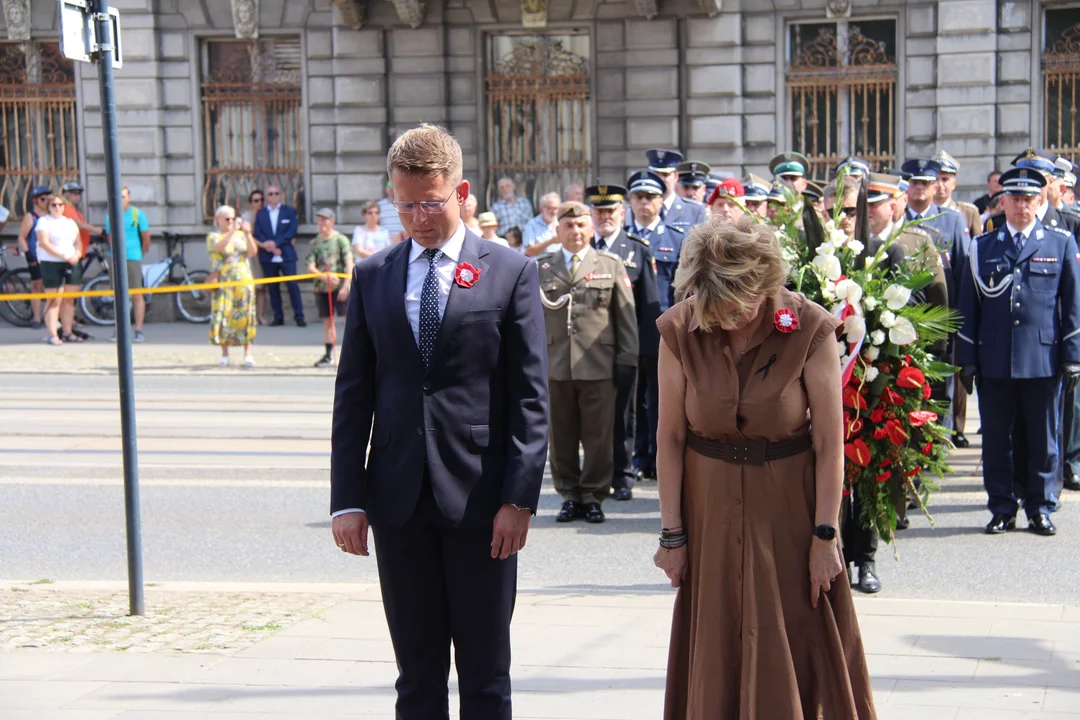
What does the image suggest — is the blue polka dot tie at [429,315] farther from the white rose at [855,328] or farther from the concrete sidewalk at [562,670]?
the white rose at [855,328]

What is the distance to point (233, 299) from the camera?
17172 millimetres

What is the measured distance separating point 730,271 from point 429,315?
0.85 metres

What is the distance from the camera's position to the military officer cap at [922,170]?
10828 mm

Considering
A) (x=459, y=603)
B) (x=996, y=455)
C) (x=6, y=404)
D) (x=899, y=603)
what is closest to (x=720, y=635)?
(x=459, y=603)

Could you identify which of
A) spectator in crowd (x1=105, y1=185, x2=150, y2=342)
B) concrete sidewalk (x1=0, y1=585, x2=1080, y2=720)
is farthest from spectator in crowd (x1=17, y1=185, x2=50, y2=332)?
Result: concrete sidewalk (x1=0, y1=585, x2=1080, y2=720)

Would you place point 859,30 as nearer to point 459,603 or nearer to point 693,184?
point 693,184

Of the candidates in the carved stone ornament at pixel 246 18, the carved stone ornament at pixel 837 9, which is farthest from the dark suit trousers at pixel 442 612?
the carved stone ornament at pixel 246 18

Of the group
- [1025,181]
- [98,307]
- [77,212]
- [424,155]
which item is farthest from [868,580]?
[98,307]

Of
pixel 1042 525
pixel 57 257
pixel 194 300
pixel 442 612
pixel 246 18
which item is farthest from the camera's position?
pixel 194 300

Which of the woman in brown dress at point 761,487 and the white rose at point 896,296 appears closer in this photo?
the woman in brown dress at point 761,487

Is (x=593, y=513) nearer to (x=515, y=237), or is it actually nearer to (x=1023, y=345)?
(x=1023, y=345)

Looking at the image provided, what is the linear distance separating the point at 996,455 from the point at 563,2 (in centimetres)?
1534

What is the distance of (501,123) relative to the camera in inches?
917

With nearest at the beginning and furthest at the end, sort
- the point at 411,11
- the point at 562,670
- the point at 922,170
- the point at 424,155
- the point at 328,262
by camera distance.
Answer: the point at 424,155 → the point at 562,670 → the point at 922,170 → the point at 328,262 → the point at 411,11
